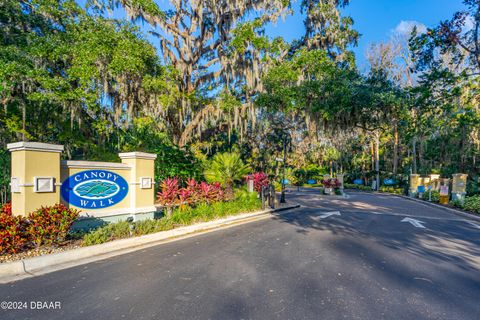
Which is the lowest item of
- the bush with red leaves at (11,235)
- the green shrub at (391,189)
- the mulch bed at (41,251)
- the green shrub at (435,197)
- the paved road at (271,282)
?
the green shrub at (391,189)

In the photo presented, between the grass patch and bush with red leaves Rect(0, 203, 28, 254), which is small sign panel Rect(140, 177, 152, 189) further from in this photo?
bush with red leaves Rect(0, 203, 28, 254)

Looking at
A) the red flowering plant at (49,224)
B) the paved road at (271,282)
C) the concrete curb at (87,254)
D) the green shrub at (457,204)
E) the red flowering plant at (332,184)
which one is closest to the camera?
the paved road at (271,282)

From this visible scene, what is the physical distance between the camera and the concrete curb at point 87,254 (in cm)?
497

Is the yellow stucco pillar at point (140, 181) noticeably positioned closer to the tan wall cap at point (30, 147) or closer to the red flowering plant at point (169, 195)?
the red flowering plant at point (169, 195)

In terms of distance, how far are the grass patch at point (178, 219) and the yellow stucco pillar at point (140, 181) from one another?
0.69 meters

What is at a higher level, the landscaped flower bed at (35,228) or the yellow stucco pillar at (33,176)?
the yellow stucco pillar at (33,176)

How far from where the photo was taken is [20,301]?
395 cm

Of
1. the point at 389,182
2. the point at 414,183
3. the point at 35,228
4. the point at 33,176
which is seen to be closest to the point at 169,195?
the point at 33,176

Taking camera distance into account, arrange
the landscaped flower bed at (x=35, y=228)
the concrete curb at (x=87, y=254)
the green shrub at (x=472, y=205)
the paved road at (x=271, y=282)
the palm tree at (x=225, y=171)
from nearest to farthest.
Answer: the paved road at (x=271, y=282)
the concrete curb at (x=87, y=254)
the landscaped flower bed at (x=35, y=228)
the green shrub at (x=472, y=205)
the palm tree at (x=225, y=171)

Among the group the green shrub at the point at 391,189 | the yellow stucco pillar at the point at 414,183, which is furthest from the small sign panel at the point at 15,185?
the green shrub at the point at 391,189

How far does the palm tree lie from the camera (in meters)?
14.3

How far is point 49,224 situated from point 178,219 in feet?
12.7

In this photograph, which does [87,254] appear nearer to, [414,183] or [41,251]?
[41,251]

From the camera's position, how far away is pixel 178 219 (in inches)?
363
